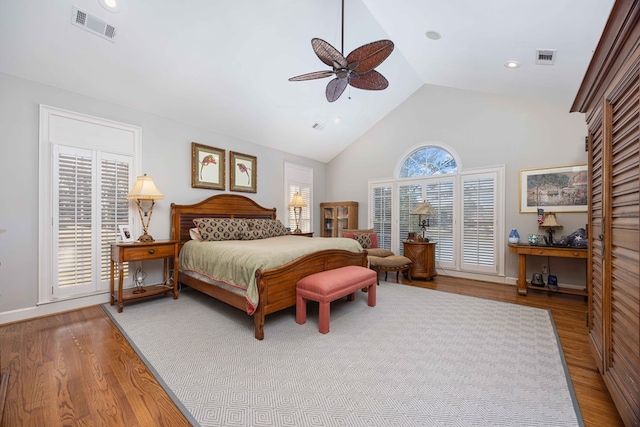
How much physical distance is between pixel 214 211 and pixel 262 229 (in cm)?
87

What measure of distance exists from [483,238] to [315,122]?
3767 mm

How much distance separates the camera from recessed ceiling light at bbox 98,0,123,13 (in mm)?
2527

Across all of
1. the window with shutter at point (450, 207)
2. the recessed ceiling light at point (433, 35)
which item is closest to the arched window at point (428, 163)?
the window with shutter at point (450, 207)

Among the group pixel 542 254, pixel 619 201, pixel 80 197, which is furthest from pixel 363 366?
pixel 80 197

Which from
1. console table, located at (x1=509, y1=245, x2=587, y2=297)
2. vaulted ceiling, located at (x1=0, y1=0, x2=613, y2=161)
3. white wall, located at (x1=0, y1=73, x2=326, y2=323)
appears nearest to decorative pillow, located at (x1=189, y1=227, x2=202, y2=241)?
white wall, located at (x1=0, y1=73, x2=326, y2=323)

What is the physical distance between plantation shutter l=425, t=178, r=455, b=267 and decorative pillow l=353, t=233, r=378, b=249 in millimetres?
1117

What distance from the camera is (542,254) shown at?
388 cm

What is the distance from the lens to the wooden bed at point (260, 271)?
2633 millimetres

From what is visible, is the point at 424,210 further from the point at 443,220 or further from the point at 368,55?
the point at 368,55

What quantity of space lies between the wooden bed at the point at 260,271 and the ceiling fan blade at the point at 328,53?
80.1 inches

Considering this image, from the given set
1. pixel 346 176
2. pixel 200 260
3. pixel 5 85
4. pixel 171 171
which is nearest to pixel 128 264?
pixel 200 260

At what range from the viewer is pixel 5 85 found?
288cm

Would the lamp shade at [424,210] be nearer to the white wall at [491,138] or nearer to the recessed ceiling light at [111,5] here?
the white wall at [491,138]

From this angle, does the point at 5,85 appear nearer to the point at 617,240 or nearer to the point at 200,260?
the point at 200,260
